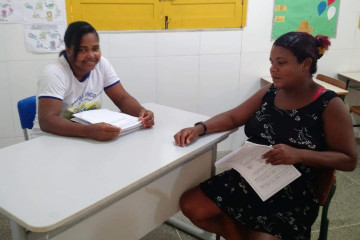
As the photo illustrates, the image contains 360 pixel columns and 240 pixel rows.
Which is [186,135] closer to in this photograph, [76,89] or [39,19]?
[76,89]

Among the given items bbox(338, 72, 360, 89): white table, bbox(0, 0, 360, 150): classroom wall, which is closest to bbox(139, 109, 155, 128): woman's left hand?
bbox(0, 0, 360, 150): classroom wall

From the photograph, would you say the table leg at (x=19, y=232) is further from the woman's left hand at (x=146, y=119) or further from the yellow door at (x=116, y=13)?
the yellow door at (x=116, y=13)

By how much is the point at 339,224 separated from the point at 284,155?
1210 mm

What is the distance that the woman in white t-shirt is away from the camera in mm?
1628

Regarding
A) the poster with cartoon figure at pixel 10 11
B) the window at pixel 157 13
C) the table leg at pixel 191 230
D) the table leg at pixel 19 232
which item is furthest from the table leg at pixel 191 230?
the poster with cartoon figure at pixel 10 11

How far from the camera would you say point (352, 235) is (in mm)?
2250

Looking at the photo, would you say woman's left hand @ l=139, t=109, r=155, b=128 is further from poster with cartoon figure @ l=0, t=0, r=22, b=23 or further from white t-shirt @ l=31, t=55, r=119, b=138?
poster with cartoon figure @ l=0, t=0, r=22, b=23

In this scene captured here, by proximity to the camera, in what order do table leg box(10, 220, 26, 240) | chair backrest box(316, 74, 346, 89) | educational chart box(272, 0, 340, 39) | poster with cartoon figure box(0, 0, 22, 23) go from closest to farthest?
1. table leg box(10, 220, 26, 240)
2. poster with cartoon figure box(0, 0, 22, 23)
3. chair backrest box(316, 74, 346, 89)
4. educational chart box(272, 0, 340, 39)

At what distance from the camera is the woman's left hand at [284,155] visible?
57.7 inches

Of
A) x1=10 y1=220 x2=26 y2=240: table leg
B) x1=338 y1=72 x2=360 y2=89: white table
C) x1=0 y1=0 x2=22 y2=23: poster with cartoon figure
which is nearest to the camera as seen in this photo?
x1=10 y1=220 x2=26 y2=240: table leg

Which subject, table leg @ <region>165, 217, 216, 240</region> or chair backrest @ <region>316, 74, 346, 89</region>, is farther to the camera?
chair backrest @ <region>316, 74, 346, 89</region>

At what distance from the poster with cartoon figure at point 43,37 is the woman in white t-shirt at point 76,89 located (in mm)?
835

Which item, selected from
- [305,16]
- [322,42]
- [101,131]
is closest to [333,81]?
[305,16]

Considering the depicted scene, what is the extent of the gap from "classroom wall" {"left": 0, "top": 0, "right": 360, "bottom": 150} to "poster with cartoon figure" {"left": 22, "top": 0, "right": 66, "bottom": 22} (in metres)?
0.12
